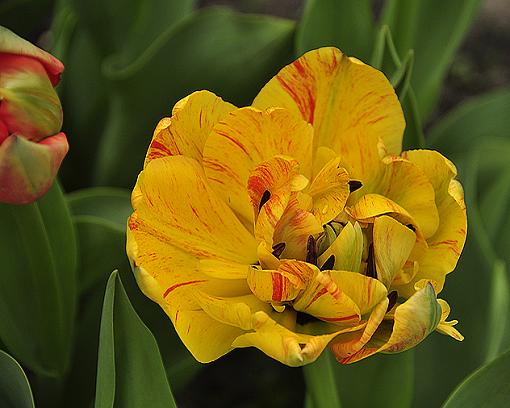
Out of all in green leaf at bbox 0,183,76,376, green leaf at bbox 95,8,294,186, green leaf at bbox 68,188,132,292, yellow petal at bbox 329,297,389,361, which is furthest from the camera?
green leaf at bbox 95,8,294,186

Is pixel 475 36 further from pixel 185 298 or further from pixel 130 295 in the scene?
pixel 185 298

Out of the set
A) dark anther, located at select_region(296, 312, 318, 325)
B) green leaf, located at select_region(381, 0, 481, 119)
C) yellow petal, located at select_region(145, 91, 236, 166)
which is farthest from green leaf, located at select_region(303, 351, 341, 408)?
green leaf, located at select_region(381, 0, 481, 119)

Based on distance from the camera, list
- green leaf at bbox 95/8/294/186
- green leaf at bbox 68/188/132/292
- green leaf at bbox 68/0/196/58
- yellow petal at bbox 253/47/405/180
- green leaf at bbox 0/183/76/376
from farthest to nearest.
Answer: green leaf at bbox 68/0/196/58 < green leaf at bbox 95/8/294/186 < green leaf at bbox 68/188/132/292 < green leaf at bbox 0/183/76/376 < yellow petal at bbox 253/47/405/180

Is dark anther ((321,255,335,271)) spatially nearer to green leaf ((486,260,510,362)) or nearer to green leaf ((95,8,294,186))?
green leaf ((486,260,510,362))

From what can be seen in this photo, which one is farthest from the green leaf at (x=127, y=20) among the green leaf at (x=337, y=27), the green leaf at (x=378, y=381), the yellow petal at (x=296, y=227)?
the yellow petal at (x=296, y=227)

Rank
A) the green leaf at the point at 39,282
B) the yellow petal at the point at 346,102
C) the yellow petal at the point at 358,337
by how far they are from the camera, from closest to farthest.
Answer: the yellow petal at the point at 358,337 → the yellow petal at the point at 346,102 → the green leaf at the point at 39,282

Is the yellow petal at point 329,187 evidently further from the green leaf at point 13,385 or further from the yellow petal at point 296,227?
the green leaf at point 13,385
